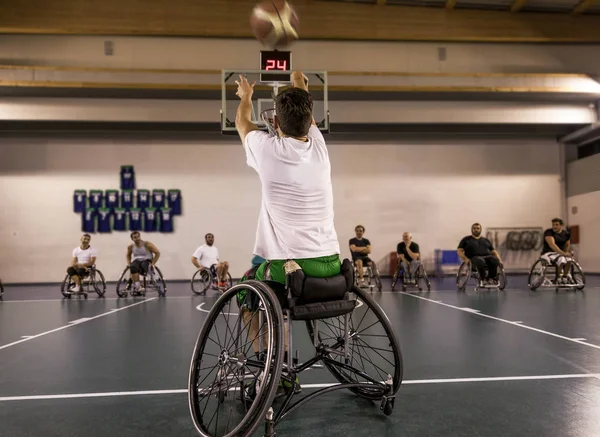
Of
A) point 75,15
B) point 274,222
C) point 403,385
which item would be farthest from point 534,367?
point 75,15

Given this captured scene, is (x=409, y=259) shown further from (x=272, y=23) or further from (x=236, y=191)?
(x=236, y=191)

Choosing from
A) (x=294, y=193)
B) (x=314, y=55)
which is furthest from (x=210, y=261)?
(x=294, y=193)

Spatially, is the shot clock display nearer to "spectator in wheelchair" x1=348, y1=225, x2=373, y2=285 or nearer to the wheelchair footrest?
"spectator in wheelchair" x1=348, y1=225, x2=373, y2=285

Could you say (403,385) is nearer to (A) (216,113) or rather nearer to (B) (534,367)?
(B) (534,367)

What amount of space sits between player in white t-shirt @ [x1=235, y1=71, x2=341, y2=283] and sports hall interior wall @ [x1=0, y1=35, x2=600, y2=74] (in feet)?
30.3

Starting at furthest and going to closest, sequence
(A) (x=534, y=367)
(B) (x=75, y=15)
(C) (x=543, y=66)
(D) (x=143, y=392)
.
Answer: (C) (x=543, y=66) < (B) (x=75, y=15) < (A) (x=534, y=367) < (D) (x=143, y=392)

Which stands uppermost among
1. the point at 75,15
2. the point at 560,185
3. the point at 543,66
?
the point at 75,15

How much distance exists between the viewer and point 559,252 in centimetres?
752

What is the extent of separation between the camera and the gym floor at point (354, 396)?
1.72m

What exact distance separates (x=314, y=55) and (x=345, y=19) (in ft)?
3.39

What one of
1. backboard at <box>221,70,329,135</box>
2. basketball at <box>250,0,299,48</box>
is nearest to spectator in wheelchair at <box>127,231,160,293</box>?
backboard at <box>221,70,329,135</box>

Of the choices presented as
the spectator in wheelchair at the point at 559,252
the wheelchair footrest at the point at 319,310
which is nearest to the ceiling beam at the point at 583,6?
the spectator in wheelchair at the point at 559,252

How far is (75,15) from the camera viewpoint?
1009 cm

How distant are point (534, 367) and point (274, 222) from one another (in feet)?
5.56
